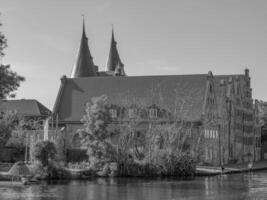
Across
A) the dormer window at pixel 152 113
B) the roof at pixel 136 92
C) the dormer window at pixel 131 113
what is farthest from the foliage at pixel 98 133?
the roof at pixel 136 92

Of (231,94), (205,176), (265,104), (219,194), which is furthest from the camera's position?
(265,104)

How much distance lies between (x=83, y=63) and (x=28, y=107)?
15868 millimetres

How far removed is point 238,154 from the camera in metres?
98.5

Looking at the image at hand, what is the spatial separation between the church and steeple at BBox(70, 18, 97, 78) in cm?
18

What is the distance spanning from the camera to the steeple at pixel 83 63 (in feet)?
340

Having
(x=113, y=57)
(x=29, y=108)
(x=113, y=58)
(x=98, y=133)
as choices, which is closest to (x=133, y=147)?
(x=98, y=133)

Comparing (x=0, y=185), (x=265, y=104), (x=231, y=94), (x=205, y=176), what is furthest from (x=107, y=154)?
(x=265, y=104)

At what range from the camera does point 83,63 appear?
104 m

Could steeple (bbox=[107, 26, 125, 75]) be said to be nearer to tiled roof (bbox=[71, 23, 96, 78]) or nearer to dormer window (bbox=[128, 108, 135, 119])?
tiled roof (bbox=[71, 23, 96, 78])

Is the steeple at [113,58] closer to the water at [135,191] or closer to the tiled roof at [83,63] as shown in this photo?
the tiled roof at [83,63]

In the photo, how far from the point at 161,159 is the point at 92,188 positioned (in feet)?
62.6

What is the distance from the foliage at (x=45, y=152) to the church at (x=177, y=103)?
13.0 meters

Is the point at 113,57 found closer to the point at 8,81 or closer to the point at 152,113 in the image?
the point at 152,113

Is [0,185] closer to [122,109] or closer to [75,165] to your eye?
[75,165]
